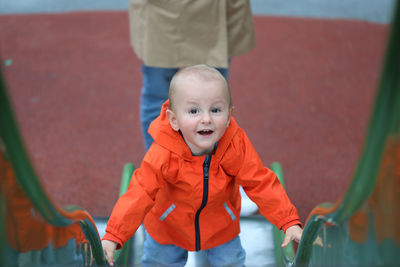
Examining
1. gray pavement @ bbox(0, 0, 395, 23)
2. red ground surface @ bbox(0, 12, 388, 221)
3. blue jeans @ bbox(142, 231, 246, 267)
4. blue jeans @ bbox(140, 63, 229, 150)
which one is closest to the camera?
blue jeans @ bbox(142, 231, 246, 267)

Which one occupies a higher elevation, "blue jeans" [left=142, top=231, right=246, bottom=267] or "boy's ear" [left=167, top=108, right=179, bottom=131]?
"boy's ear" [left=167, top=108, right=179, bottom=131]

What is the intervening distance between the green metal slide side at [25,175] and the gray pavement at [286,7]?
10.8 feet

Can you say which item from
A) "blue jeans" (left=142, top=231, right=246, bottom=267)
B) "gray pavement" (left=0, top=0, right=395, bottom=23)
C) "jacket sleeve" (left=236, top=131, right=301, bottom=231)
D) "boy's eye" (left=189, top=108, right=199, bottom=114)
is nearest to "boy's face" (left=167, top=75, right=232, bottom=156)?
"boy's eye" (left=189, top=108, right=199, bottom=114)

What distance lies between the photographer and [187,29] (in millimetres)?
1507

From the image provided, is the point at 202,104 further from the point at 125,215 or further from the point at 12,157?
the point at 12,157

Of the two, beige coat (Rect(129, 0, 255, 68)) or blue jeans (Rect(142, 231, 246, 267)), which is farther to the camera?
beige coat (Rect(129, 0, 255, 68))

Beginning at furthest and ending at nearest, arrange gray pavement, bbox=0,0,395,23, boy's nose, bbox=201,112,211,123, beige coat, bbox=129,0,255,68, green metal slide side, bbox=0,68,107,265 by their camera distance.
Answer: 1. gray pavement, bbox=0,0,395,23
2. beige coat, bbox=129,0,255,68
3. boy's nose, bbox=201,112,211,123
4. green metal slide side, bbox=0,68,107,265

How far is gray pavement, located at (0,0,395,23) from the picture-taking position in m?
3.87

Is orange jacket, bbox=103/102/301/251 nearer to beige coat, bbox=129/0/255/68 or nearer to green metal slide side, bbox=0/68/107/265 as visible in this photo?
green metal slide side, bbox=0/68/107/265

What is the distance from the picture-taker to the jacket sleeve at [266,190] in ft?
3.67

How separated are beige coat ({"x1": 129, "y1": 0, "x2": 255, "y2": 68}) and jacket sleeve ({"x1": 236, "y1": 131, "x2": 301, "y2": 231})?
486 mm

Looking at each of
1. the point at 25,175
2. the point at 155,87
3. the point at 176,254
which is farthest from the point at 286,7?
the point at 25,175

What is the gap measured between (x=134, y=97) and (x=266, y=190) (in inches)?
72.7

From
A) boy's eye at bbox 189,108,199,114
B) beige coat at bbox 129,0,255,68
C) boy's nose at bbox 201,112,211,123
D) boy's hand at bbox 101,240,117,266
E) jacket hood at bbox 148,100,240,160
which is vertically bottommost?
boy's hand at bbox 101,240,117,266
